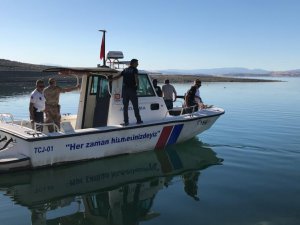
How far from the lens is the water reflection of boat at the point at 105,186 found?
6598 mm

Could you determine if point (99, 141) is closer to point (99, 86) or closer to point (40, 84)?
point (99, 86)

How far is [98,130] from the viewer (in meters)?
9.42

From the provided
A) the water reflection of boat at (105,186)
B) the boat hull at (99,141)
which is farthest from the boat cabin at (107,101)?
the water reflection of boat at (105,186)

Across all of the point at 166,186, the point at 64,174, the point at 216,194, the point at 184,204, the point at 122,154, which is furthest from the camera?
the point at 122,154

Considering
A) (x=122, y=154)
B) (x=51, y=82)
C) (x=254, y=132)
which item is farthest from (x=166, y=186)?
(x=254, y=132)

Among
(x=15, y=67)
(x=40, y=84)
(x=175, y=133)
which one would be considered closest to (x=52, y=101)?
(x=40, y=84)

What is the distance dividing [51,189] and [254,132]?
29.4 ft

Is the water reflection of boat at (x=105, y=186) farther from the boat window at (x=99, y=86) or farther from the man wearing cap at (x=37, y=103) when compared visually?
the boat window at (x=99, y=86)

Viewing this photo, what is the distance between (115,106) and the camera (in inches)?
405

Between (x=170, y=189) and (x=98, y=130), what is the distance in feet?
8.50

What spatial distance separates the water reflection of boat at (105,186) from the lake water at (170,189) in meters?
0.02

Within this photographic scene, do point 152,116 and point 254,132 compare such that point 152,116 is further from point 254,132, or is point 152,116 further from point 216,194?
point 254,132

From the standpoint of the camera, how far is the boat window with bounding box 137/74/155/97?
35.0 ft

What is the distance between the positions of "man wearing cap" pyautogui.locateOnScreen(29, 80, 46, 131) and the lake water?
1.61 m
